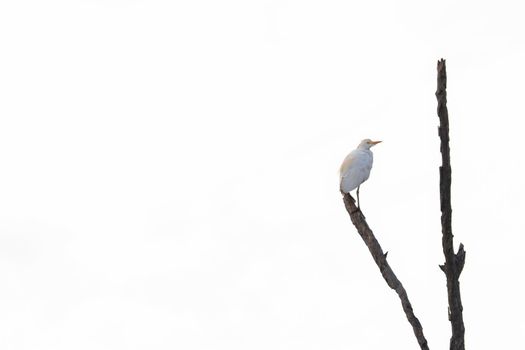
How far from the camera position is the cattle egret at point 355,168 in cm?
1577

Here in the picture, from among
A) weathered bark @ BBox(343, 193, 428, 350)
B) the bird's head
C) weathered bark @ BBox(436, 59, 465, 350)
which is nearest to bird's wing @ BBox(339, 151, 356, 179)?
the bird's head

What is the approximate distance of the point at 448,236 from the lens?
→ 31.7 ft

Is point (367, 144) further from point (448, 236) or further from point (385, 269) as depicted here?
point (448, 236)

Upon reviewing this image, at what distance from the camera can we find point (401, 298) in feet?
37.8

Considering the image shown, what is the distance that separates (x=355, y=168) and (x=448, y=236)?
6885 mm

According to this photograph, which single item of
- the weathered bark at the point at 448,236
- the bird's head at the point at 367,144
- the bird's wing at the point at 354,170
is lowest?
the weathered bark at the point at 448,236

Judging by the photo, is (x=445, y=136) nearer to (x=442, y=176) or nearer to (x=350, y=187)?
(x=442, y=176)

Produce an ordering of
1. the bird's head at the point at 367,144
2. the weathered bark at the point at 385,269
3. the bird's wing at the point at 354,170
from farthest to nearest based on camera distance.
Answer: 1. the bird's head at the point at 367,144
2. the bird's wing at the point at 354,170
3. the weathered bark at the point at 385,269

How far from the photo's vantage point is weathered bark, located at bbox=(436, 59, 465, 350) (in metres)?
8.98

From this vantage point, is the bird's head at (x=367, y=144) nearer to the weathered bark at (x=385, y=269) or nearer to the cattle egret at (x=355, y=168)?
the cattle egret at (x=355, y=168)

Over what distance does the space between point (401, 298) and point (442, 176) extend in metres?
2.84

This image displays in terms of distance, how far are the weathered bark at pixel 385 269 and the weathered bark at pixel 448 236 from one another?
2.69 feet

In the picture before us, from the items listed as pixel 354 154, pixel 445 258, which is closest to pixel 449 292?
pixel 445 258

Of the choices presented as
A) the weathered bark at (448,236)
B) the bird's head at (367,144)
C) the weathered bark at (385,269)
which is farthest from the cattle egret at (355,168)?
the weathered bark at (448,236)
